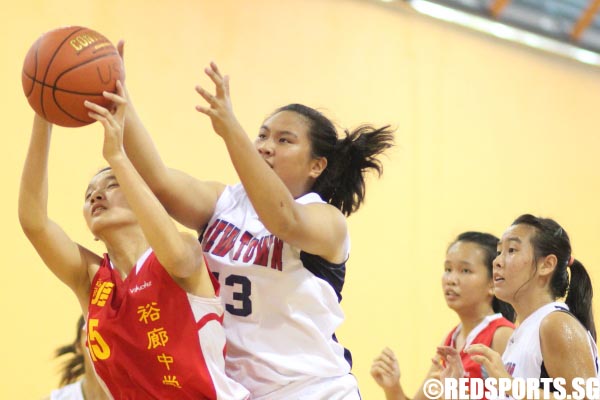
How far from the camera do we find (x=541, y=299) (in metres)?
3.62

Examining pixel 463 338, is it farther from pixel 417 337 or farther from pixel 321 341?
pixel 417 337

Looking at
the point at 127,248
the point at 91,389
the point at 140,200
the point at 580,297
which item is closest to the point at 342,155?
the point at 127,248

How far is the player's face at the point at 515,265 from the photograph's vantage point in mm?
3629

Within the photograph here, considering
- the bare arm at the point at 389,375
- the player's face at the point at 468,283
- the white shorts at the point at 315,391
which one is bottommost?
the white shorts at the point at 315,391

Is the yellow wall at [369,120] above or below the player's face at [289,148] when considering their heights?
above

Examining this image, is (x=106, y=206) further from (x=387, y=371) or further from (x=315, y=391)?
(x=387, y=371)

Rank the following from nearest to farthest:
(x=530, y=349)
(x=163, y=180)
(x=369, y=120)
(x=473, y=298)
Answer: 1. (x=163, y=180)
2. (x=530, y=349)
3. (x=473, y=298)
4. (x=369, y=120)

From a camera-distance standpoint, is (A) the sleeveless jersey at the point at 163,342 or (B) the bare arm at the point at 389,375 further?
(B) the bare arm at the point at 389,375

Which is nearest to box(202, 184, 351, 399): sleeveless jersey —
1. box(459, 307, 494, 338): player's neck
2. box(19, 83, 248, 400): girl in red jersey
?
box(19, 83, 248, 400): girl in red jersey

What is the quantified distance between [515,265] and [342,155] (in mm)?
952

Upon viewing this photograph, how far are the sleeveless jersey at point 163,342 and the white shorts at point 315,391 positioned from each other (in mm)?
174

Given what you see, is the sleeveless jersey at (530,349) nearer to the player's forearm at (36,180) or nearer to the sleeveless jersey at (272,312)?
the sleeveless jersey at (272,312)

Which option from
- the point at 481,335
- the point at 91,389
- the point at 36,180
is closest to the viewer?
the point at 36,180

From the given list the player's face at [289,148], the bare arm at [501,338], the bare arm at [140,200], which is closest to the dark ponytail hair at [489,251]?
the bare arm at [501,338]
